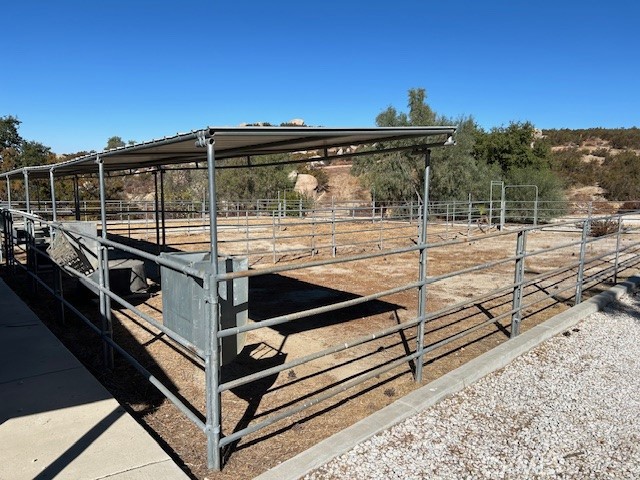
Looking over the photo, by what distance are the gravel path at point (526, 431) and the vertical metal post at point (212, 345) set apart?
61cm

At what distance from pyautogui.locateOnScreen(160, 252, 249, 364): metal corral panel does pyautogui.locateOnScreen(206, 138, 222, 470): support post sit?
168 mm

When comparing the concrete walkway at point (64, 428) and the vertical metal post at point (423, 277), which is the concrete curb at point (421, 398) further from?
the concrete walkway at point (64, 428)

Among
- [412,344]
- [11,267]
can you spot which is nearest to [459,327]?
[412,344]

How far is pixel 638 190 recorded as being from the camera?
3312cm

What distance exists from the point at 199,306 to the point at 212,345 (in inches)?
13.1

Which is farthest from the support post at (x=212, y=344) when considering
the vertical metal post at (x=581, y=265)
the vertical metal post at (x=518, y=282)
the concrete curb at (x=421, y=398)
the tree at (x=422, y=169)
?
the tree at (x=422, y=169)

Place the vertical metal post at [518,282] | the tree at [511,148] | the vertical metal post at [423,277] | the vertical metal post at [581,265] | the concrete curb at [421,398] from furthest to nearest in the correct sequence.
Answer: the tree at [511,148]
the vertical metal post at [581,265]
the vertical metal post at [518,282]
the vertical metal post at [423,277]
the concrete curb at [421,398]

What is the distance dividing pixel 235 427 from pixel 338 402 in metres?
0.85

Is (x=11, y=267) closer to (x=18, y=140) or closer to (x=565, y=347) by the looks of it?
(x=565, y=347)

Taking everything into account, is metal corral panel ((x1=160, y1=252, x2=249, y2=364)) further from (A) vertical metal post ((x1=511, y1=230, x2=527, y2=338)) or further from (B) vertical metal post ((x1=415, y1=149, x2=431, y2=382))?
(A) vertical metal post ((x1=511, y1=230, x2=527, y2=338))

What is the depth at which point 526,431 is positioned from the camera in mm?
3205

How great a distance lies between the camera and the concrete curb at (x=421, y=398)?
2.65m

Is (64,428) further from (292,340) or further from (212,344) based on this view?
(292,340)

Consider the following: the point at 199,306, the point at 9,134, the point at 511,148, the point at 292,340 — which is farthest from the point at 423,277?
the point at 9,134
